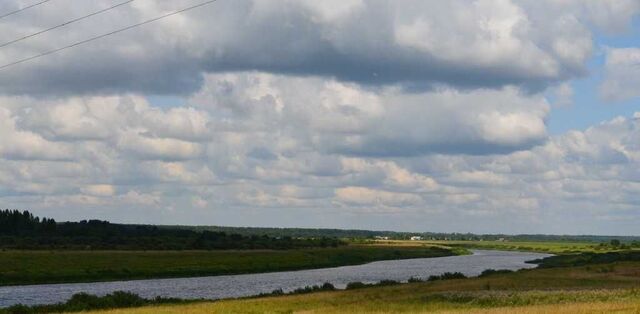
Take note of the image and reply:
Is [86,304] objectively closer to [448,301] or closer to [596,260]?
[448,301]

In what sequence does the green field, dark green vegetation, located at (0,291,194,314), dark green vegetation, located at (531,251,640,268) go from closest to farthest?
1. the green field
2. dark green vegetation, located at (0,291,194,314)
3. dark green vegetation, located at (531,251,640,268)

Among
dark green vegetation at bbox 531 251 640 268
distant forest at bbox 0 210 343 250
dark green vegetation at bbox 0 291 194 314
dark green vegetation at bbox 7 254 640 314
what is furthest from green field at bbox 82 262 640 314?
distant forest at bbox 0 210 343 250

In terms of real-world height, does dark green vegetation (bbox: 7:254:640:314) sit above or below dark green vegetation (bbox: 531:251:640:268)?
below

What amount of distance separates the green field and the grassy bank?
5548cm

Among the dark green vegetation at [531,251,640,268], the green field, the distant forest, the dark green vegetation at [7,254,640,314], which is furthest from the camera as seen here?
the distant forest

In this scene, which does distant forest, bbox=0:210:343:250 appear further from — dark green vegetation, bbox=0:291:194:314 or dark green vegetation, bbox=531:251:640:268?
dark green vegetation, bbox=0:291:194:314

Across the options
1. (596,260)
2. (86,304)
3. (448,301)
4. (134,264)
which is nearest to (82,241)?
(134,264)

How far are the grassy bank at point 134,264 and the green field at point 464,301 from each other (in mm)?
55478

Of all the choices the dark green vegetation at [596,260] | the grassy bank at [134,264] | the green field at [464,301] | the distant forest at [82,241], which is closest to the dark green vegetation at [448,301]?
the green field at [464,301]

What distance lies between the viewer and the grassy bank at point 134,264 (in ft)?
355

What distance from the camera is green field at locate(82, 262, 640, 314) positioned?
4291 centimetres

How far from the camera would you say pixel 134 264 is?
126000 millimetres

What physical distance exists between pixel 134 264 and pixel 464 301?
81.7 meters

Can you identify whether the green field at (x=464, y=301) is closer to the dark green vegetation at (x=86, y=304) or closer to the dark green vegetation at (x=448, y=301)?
the dark green vegetation at (x=448, y=301)
